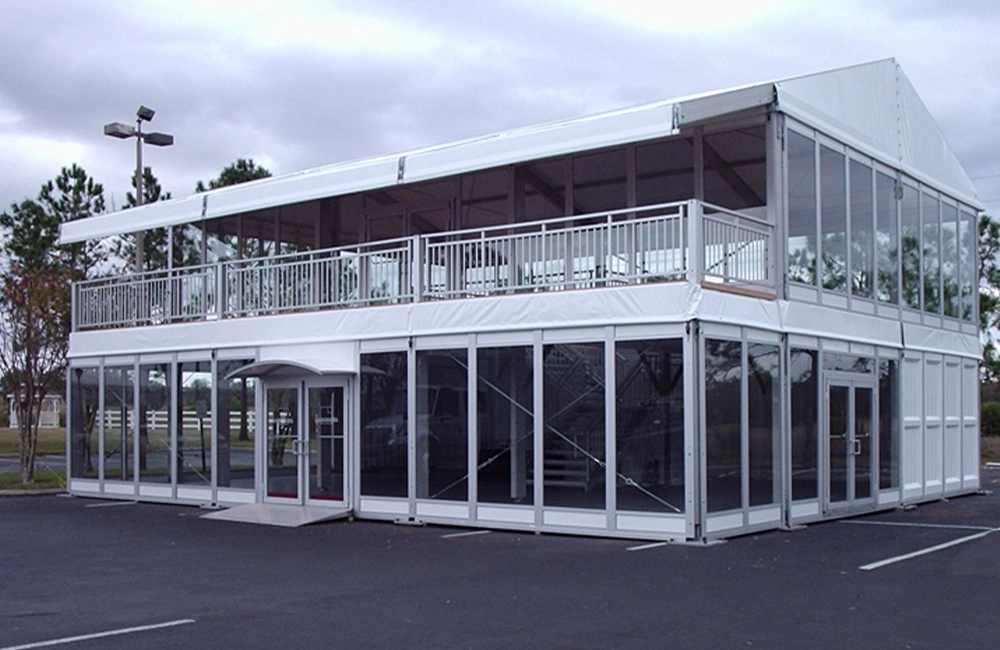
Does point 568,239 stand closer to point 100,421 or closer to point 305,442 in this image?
point 305,442

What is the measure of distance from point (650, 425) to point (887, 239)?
7.16m

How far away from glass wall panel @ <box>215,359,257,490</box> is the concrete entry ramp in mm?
997

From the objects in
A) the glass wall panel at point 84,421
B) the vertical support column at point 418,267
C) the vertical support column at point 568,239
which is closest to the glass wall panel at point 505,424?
the vertical support column at point 568,239

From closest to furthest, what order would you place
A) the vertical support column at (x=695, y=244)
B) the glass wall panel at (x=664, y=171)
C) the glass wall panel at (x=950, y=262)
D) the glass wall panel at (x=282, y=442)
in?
1. the vertical support column at (x=695, y=244)
2. the glass wall panel at (x=664, y=171)
3. the glass wall panel at (x=282, y=442)
4. the glass wall panel at (x=950, y=262)

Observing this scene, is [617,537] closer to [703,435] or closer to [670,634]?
[703,435]

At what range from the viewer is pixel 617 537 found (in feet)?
44.3

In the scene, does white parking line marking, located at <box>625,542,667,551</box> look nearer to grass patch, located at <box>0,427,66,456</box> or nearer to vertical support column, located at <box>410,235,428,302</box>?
vertical support column, located at <box>410,235,428,302</box>

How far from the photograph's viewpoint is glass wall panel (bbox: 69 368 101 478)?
21.2m

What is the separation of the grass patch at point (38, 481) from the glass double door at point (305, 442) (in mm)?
7691

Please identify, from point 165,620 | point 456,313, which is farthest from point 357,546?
point 165,620

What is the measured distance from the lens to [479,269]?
696 inches

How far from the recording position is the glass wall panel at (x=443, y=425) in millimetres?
15352

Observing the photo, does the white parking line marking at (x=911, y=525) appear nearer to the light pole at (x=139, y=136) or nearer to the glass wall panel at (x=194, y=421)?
the glass wall panel at (x=194, y=421)

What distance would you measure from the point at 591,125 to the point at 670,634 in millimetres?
7968
